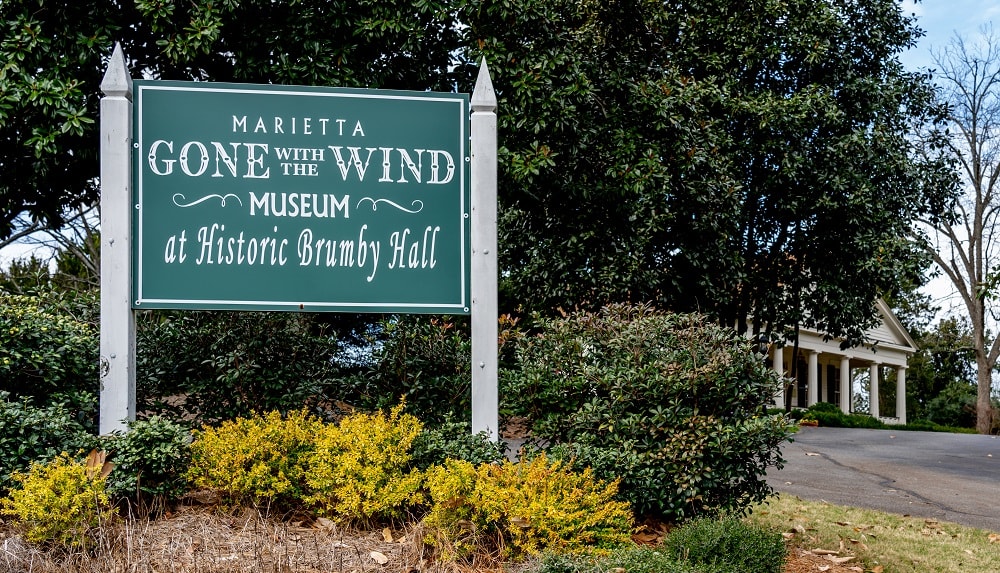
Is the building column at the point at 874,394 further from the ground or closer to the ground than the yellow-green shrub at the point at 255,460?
closer to the ground

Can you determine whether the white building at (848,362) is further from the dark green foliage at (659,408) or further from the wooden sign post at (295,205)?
the wooden sign post at (295,205)

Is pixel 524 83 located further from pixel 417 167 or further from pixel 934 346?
pixel 934 346

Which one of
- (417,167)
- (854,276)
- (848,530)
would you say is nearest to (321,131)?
(417,167)

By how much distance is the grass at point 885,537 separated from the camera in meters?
6.16

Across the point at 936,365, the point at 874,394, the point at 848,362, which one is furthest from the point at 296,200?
the point at 936,365

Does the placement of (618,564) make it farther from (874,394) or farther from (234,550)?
(874,394)

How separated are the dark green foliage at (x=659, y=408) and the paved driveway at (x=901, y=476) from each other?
14.2ft

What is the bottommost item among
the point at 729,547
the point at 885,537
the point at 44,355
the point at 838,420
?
the point at 838,420

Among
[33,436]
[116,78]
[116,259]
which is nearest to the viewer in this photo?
[33,436]

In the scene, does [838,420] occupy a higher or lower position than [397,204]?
lower

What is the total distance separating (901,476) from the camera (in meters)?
11.8

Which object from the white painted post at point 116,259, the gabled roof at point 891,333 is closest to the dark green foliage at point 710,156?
the white painted post at point 116,259

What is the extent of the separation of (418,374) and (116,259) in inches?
91.7

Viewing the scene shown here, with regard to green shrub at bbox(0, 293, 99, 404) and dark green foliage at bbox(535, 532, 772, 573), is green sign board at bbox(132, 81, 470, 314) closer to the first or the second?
green shrub at bbox(0, 293, 99, 404)
